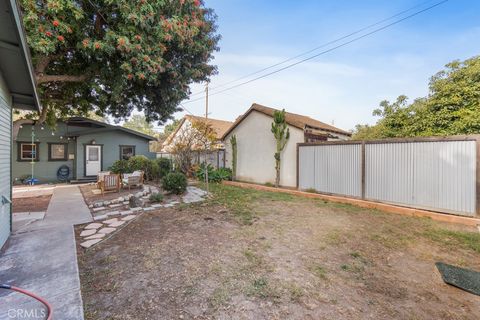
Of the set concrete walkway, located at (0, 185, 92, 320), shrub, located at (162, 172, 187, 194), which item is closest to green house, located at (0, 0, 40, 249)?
concrete walkway, located at (0, 185, 92, 320)

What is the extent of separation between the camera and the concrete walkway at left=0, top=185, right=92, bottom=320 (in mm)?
2164

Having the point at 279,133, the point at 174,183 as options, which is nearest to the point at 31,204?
the point at 174,183

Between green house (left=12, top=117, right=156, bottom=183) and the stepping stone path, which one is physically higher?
green house (left=12, top=117, right=156, bottom=183)

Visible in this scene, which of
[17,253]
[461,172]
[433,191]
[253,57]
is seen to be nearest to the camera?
[17,253]

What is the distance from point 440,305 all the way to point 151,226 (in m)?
4.85

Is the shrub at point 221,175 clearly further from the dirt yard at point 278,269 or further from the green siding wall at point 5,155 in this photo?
the green siding wall at point 5,155

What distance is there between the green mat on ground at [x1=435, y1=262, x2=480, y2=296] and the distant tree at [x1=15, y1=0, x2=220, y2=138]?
7130 mm

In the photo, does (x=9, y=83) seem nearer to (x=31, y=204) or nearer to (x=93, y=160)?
(x=31, y=204)

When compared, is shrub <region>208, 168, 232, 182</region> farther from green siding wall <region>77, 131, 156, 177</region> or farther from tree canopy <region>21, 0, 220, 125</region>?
green siding wall <region>77, 131, 156, 177</region>

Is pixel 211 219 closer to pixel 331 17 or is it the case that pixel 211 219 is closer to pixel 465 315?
pixel 465 315

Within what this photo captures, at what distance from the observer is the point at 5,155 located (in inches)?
156

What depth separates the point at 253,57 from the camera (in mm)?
12883

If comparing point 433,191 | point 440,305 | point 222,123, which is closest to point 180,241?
point 440,305

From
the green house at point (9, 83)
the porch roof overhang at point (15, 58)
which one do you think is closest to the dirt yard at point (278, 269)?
the green house at point (9, 83)
